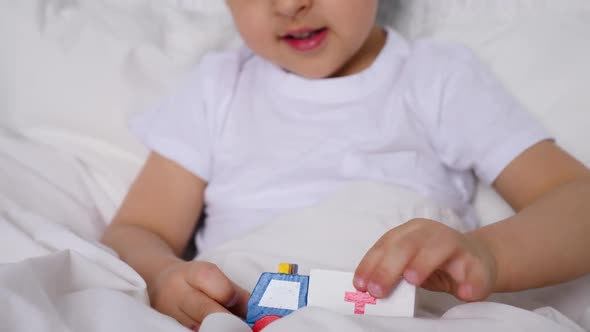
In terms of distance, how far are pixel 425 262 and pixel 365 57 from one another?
54 centimetres

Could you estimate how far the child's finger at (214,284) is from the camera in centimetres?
71

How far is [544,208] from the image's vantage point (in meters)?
0.84

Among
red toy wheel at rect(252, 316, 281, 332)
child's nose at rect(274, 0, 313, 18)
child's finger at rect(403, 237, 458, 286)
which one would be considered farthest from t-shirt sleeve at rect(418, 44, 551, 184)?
red toy wheel at rect(252, 316, 281, 332)

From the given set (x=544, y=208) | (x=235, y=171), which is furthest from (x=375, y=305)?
(x=235, y=171)

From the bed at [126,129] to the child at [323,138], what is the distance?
0.06 m

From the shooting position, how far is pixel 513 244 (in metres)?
0.77

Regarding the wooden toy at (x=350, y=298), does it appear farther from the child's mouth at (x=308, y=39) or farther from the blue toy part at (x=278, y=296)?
the child's mouth at (x=308, y=39)

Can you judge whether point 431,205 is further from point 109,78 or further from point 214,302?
point 109,78

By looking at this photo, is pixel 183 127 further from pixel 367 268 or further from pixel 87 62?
pixel 367 268

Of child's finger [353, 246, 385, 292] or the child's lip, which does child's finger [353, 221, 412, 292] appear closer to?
child's finger [353, 246, 385, 292]

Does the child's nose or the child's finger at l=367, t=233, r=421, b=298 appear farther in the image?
the child's nose

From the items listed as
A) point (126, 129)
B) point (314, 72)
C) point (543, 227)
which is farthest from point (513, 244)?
point (126, 129)

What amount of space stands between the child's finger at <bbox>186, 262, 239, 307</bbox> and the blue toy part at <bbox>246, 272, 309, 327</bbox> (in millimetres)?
56

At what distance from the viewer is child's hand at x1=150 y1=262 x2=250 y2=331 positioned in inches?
27.9
